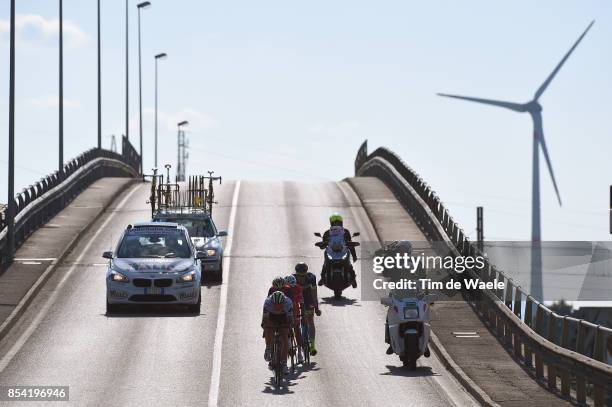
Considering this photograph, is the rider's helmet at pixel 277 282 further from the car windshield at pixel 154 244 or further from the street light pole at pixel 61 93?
the street light pole at pixel 61 93

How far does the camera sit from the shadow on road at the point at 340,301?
104ft

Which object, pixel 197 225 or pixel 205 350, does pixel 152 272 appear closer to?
pixel 205 350

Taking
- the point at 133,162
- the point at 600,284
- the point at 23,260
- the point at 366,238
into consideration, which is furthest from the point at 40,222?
the point at 133,162

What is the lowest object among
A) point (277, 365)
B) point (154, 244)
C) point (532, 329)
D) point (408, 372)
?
point (408, 372)

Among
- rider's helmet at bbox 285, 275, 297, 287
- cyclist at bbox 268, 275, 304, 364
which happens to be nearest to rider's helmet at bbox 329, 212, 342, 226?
cyclist at bbox 268, 275, 304, 364

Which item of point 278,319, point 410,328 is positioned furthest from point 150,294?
point 278,319

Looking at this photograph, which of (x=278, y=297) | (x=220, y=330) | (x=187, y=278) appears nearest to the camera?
(x=278, y=297)

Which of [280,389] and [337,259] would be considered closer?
[280,389]

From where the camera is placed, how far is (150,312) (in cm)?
2967

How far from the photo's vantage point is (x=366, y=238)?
43.0 metres

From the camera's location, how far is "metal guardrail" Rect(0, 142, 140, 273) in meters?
39.2

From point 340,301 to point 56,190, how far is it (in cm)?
1753

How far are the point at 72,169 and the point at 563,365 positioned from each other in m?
36.8

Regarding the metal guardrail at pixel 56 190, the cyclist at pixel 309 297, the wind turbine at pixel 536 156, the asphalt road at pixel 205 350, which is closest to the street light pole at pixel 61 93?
the metal guardrail at pixel 56 190
